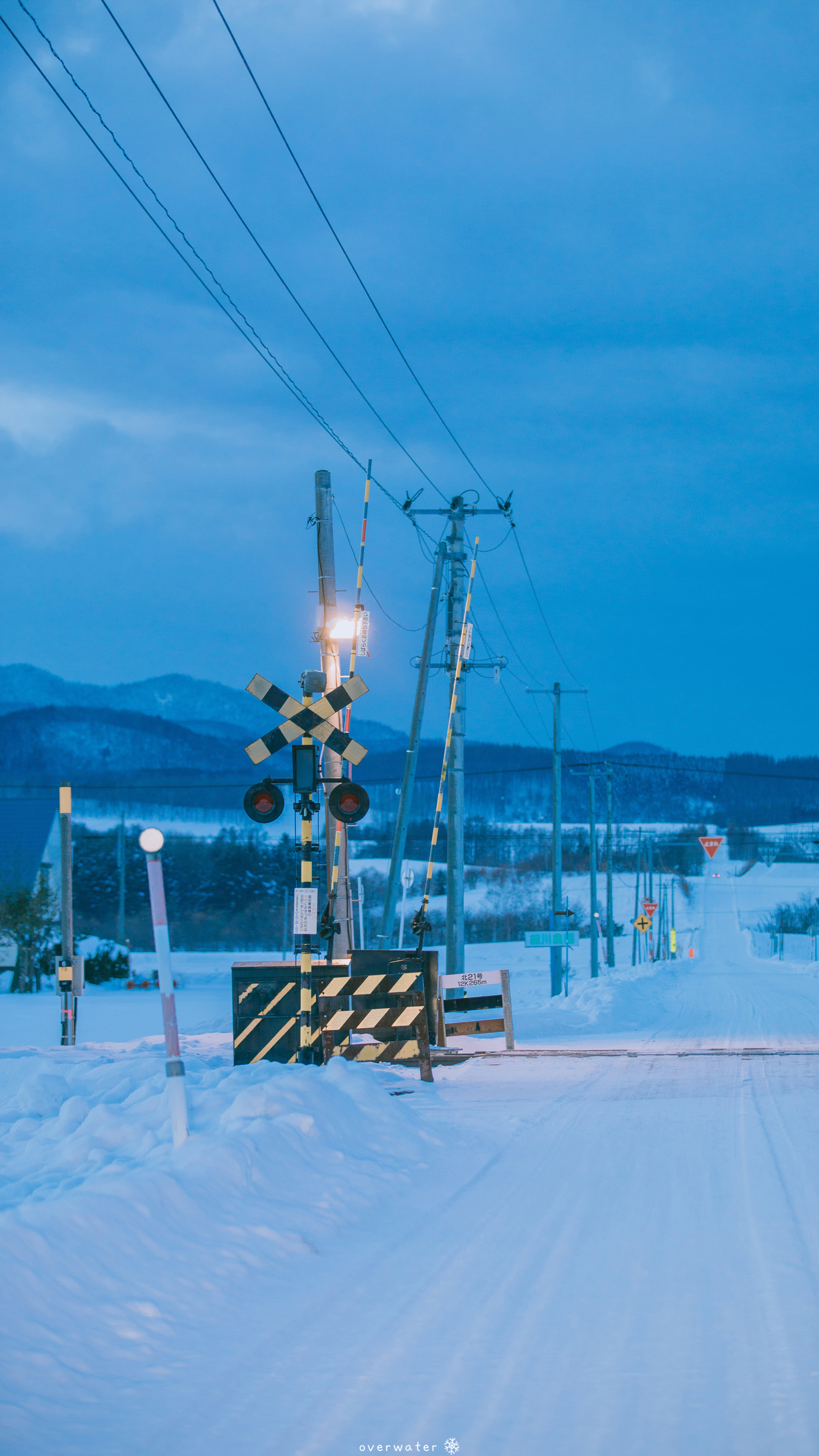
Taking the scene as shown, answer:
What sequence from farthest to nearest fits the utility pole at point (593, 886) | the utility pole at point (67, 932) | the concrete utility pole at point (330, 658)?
1. the utility pole at point (593, 886)
2. the utility pole at point (67, 932)
3. the concrete utility pole at point (330, 658)

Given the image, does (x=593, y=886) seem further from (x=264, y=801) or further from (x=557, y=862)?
(x=264, y=801)

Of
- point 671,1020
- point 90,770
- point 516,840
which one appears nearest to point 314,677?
point 671,1020

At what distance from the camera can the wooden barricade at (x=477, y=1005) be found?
1717cm

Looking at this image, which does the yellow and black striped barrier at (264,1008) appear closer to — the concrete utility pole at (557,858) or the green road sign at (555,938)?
the green road sign at (555,938)

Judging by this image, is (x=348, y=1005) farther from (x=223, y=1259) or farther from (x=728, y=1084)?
(x=223, y=1259)

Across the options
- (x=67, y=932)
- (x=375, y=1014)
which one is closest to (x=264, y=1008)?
(x=375, y=1014)

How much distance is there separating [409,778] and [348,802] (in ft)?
39.7

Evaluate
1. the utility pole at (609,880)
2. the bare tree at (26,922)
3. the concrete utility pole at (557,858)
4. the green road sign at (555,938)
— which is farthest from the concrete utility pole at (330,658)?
the utility pole at (609,880)

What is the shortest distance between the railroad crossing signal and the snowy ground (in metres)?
3.17

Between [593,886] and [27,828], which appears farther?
[27,828]

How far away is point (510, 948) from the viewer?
87.4 metres

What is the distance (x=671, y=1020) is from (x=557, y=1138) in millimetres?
18463

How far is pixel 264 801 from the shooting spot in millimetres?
11891

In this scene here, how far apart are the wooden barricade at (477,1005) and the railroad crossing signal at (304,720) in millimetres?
5949
